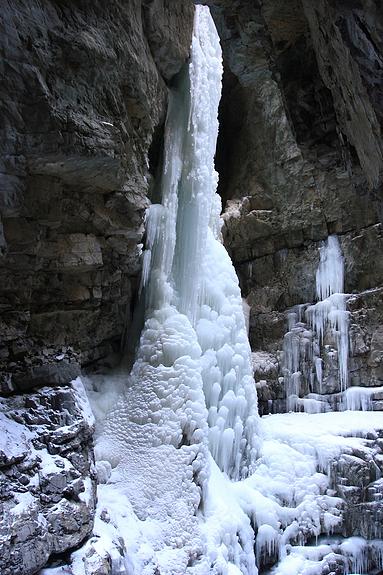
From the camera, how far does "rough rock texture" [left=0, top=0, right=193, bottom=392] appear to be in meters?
5.35

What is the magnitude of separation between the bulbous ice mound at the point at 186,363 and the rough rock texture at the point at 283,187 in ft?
4.20

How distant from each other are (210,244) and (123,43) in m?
4.15

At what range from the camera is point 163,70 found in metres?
8.17

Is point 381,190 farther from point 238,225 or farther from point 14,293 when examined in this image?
point 238,225

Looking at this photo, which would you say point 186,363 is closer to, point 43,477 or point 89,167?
point 43,477

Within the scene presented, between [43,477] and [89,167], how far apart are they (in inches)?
127

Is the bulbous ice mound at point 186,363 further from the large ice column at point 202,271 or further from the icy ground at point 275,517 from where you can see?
the icy ground at point 275,517

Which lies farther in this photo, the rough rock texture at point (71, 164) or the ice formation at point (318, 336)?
the ice formation at point (318, 336)

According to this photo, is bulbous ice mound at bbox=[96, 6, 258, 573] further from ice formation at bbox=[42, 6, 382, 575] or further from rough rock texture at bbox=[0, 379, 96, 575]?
rough rock texture at bbox=[0, 379, 96, 575]

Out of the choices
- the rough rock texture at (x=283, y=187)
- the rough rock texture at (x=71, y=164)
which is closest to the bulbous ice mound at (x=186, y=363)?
the rough rock texture at (x=71, y=164)

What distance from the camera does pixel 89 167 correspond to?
19.6 feet

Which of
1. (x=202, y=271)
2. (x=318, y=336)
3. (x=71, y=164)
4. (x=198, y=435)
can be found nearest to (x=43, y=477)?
(x=198, y=435)

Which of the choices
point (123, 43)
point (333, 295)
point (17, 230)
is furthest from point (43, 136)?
point (333, 295)

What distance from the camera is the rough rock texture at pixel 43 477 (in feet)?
15.1
